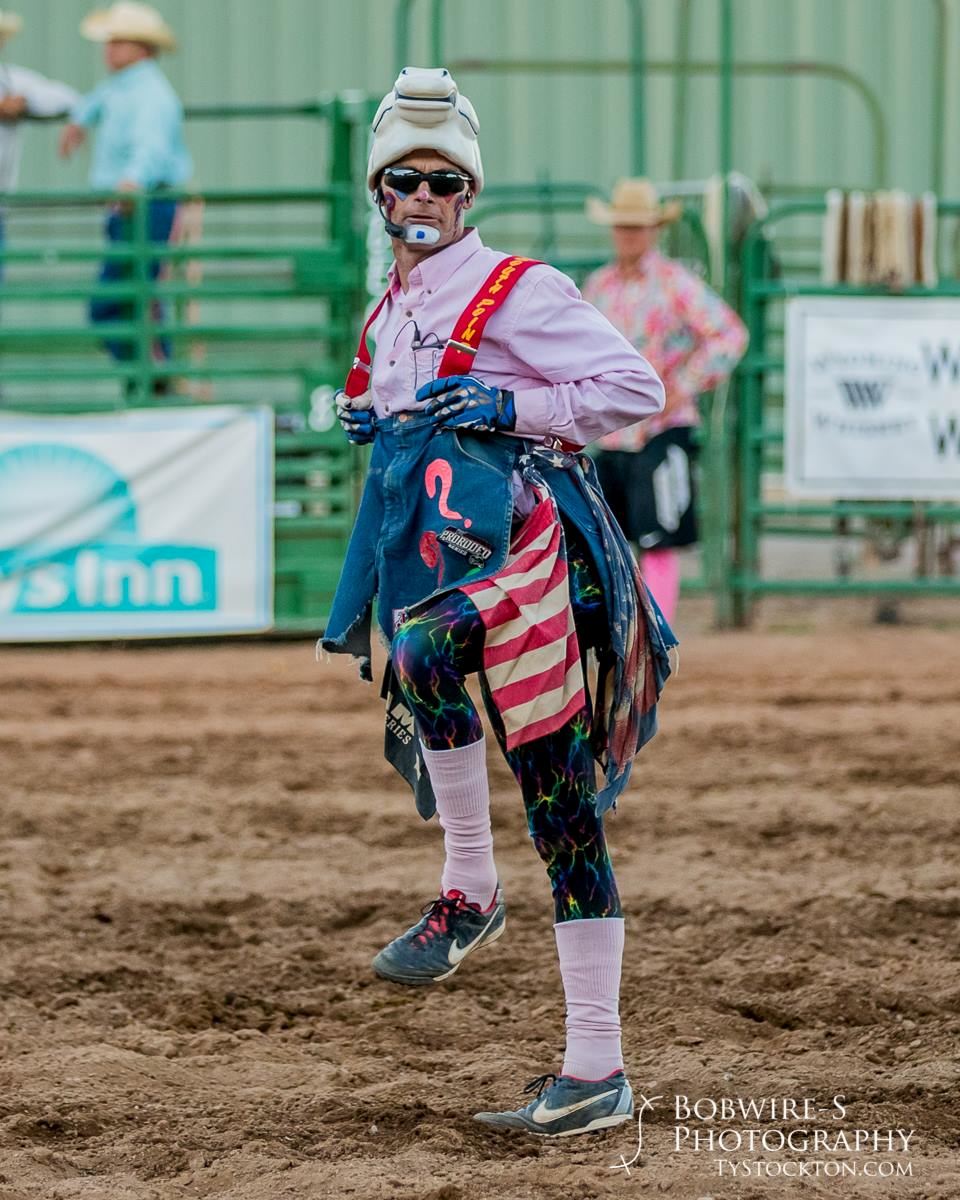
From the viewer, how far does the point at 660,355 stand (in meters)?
8.38

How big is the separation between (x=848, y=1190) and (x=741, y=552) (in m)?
7.23

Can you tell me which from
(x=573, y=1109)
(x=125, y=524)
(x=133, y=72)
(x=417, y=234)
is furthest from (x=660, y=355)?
(x=573, y=1109)

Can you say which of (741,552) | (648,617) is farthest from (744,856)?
(741,552)

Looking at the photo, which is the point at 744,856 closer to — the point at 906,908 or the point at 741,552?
the point at 906,908

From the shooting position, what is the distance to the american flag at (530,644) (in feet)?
10.5

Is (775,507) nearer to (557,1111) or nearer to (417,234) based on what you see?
(417,234)

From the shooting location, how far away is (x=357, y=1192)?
9.80ft

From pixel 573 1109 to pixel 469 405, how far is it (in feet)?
4.04

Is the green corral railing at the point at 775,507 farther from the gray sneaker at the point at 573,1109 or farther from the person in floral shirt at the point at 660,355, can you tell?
the gray sneaker at the point at 573,1109

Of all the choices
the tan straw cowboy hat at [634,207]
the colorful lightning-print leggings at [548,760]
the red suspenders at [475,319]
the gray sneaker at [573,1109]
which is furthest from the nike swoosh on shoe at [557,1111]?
the tan straw cowboy hat at [634,207]

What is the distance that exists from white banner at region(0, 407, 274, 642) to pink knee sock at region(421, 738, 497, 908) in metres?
5.72

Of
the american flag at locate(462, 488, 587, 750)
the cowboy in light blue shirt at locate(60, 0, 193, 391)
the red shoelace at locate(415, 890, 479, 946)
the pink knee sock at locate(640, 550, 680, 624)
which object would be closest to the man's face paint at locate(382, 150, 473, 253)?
the american flag at locate(462, 488, 587, 750)

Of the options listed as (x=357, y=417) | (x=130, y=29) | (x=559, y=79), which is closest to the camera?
(x=357, y=417)

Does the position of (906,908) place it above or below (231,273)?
below
